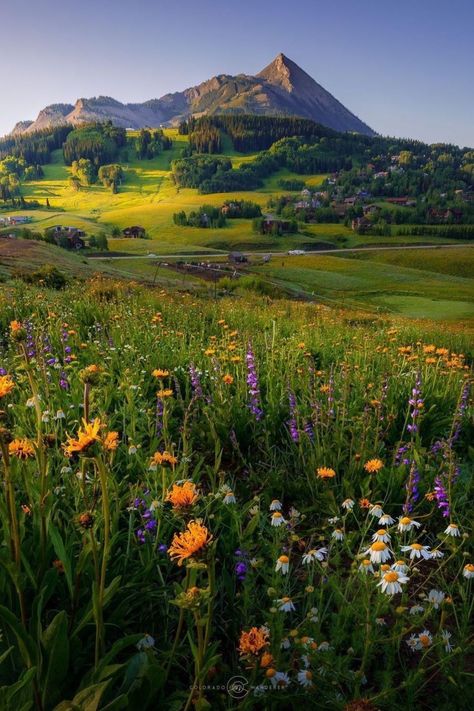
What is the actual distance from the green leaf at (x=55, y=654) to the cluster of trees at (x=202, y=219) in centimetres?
17106

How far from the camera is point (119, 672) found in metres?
2.14

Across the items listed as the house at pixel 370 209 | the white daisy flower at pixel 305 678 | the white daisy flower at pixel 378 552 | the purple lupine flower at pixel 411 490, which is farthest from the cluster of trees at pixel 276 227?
the white daisy flower at pixel 305 678

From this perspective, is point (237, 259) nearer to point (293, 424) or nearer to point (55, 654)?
point (293, 424)

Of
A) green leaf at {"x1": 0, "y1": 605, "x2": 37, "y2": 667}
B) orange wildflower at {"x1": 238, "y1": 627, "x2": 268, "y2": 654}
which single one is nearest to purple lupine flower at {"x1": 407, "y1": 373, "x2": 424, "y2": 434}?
orange wildflower at {"x1": 238, "y1": 627, "x2": 268, "y2": 654}

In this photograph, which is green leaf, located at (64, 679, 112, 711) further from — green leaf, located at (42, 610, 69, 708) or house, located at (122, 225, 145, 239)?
house, located at (122, 225, 145, 239)

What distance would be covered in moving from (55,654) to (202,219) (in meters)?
174

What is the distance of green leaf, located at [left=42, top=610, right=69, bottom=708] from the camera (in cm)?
193

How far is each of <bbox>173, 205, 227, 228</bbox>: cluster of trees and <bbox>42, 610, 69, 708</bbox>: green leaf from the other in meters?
171

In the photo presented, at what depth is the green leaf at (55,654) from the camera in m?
1.93

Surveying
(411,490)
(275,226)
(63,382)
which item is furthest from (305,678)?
(275,226)

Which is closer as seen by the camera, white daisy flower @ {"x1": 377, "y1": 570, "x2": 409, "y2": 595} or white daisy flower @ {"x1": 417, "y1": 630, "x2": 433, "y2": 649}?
white daisy flower @ {"x1": 377, "y1": 570, "x2": 409, "y2": 595}

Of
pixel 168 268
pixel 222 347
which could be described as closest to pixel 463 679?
pixel 222 347

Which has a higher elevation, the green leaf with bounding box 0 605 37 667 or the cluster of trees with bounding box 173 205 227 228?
the cluster of trees with bounding box 173 205 227 228

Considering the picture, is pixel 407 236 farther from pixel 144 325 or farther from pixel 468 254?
pixel 144 325
